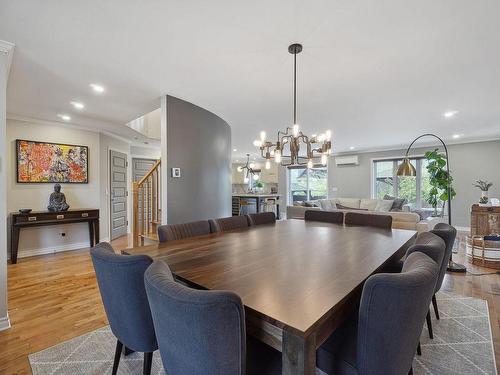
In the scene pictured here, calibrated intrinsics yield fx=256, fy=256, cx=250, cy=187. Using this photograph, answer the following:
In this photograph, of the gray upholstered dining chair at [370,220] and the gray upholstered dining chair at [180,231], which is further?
the gray upholstered dining chair at [370,220]

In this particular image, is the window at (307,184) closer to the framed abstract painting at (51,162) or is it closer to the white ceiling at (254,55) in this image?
the white ceiling at (254,55)

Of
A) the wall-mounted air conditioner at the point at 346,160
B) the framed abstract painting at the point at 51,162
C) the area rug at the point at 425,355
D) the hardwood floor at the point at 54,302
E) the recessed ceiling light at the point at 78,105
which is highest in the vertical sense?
the recessed ceiling light at the point at 78,105

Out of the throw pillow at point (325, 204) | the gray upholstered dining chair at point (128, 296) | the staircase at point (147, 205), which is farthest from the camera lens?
the throw pillow at point (325, 204)

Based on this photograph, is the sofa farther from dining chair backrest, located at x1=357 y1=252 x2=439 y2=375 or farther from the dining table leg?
the dining table leg

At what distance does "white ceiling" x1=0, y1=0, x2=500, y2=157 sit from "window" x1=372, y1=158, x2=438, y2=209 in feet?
11.5

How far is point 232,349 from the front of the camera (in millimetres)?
825

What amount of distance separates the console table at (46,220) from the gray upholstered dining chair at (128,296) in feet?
12.1

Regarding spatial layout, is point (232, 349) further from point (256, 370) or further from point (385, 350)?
point (385, 350)

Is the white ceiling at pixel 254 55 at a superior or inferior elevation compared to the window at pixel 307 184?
superior

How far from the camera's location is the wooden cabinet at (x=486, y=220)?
5259 mm

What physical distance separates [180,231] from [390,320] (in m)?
1.72

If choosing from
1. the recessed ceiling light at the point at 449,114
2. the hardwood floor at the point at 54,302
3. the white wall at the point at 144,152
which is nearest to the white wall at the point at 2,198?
the hardwood floor at the point at 54,302

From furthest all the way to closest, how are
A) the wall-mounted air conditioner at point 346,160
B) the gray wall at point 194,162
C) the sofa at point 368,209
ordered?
1. the wall-mounted air conditioner at point 346,160
2. the sofa at point 368,209
3. the gray wall at point 194,162

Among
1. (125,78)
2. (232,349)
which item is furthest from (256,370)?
(125,78)
